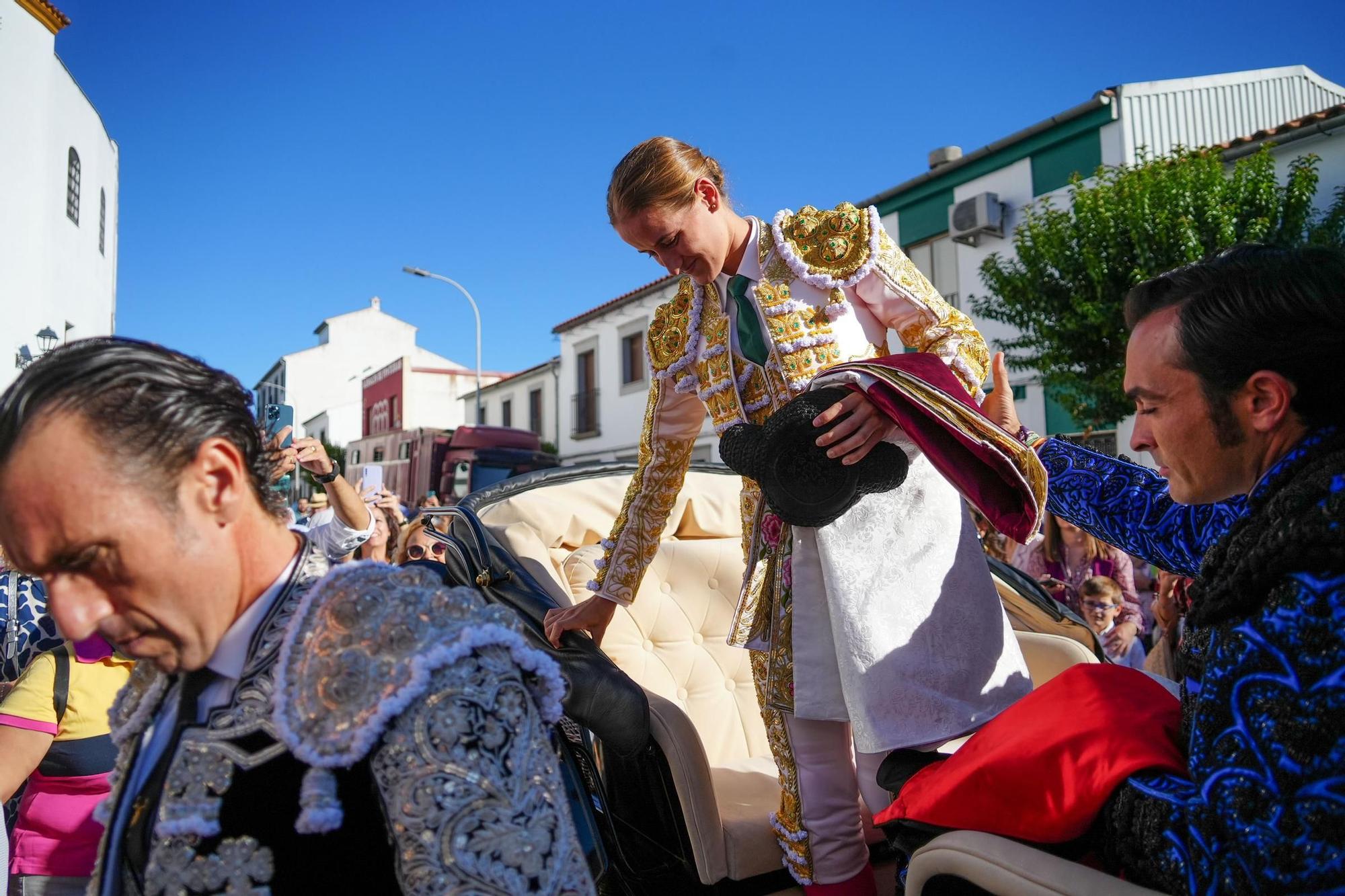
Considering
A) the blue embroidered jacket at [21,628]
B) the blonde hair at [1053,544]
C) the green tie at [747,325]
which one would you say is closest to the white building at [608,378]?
the blonde hair at [1053,544]

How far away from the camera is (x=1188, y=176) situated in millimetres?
9469

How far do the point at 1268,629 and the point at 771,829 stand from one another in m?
1.46

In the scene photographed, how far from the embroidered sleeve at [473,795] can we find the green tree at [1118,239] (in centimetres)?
970

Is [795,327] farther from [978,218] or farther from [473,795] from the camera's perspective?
[978,218]

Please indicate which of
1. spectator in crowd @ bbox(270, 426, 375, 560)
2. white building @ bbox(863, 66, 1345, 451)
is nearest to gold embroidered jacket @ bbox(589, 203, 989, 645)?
spectator in crowd @ bbox(270, 426, 375, 560)

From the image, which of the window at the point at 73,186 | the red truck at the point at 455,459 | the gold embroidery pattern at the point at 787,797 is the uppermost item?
the window at the point at 73,186

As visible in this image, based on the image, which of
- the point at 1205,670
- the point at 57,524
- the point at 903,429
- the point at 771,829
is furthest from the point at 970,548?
the point at 57,524

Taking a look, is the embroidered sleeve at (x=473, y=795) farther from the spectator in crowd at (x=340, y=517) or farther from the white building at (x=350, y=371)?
the white building at (x=350, y=371)

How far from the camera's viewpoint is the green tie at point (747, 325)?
6.38 ft

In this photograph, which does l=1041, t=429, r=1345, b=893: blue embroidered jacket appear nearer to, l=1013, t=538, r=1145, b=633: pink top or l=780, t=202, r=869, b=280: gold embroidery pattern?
l=780, t=202, r=869, b=280: gold embroidery pattern

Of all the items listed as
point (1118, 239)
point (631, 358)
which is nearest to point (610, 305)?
point (631, 358)

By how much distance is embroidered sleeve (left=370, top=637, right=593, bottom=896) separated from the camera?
2.55 ft

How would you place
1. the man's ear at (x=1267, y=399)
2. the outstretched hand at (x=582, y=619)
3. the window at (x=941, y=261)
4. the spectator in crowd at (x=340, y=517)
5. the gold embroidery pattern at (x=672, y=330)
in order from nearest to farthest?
1. the man's ear at (x=1267, y=399)
2. the outstretched hand at (x=582, y=619)
3. the gold embroidery pattern at (x=672, y=330)
4. the spectator in crowd at (x=340, y=517)
5. the window at (x=941, y=261)

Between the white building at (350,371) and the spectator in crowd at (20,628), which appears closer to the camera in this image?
the spectator in crowd at (20,628)
